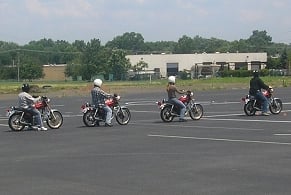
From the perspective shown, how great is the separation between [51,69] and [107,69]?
2972 centimetres

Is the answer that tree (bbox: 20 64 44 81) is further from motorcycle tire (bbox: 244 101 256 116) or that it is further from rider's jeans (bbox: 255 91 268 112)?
rider's jeans (bbox: 255 91 268 112)

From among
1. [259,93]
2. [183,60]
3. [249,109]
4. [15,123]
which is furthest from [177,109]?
[183,60]

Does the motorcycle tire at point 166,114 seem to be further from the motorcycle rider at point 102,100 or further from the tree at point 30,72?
the tree at point 30,72

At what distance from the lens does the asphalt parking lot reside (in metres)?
10.4

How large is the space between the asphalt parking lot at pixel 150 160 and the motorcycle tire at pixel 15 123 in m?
0.57

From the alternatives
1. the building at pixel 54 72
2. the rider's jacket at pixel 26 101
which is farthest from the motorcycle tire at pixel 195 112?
the building at pixel 54 72

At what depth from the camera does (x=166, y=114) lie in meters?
25.1

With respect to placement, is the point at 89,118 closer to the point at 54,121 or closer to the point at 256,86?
the point at 54,121

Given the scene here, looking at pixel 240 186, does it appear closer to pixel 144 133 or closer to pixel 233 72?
pixel 144 133

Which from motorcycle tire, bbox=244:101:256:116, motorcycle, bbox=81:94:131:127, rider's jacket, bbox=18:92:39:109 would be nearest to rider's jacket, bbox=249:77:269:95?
motorcycle tire, bbox=244:101:256:116

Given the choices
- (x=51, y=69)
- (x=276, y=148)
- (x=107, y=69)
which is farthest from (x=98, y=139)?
(x=51, y=69)

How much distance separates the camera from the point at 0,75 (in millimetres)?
136750

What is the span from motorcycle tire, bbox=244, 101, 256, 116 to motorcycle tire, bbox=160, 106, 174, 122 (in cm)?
378

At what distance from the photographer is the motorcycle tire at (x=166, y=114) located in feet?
82.2
